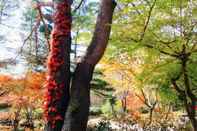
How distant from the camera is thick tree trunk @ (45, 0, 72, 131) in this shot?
22.6 ft

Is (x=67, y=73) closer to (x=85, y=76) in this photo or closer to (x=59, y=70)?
(x=59, y=70)

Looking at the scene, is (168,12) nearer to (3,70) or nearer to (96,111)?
(3,70)

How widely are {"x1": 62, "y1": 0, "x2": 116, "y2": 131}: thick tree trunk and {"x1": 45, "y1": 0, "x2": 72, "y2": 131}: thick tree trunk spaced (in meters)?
0.23

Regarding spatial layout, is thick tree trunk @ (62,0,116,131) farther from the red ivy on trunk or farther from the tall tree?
the red ivy on trunk

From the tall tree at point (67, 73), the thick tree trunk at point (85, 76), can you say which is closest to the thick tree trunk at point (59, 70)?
the tall tree at point (67, 73)

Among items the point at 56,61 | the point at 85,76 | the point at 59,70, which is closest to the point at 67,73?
the point at 59,70

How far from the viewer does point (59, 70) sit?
23.2 feet

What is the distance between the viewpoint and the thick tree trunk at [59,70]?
22.6 ft

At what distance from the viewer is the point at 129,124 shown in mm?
22109

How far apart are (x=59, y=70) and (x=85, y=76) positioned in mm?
549

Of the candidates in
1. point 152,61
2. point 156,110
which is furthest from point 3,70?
point 152,61

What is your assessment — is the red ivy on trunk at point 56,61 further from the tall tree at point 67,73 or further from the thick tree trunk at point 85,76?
the thick tree trunk at point 85,76

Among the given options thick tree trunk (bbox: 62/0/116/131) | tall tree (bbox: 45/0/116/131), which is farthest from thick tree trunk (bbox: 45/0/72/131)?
thick tree trunk (bbox: 62/0/116/131)

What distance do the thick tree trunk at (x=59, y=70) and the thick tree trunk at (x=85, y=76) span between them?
23 cm
